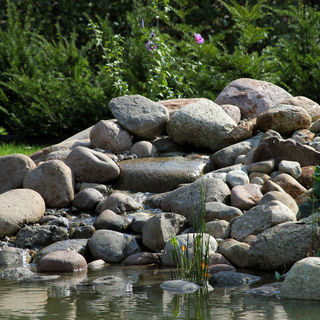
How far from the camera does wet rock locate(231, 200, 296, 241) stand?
20.1 feet

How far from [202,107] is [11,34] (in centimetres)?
582

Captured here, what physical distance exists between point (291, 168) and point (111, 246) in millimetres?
2430

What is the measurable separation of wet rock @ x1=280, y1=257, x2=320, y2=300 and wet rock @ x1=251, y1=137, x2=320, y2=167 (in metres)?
3.38

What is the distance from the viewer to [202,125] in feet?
29.0

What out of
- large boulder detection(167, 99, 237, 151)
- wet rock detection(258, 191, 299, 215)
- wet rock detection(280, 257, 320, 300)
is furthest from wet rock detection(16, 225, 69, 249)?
wet rock detection(280, 257, 320, 300)

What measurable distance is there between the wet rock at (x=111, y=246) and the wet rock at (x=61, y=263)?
39 cm

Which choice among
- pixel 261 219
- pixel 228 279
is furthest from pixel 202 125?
pixel 228 279

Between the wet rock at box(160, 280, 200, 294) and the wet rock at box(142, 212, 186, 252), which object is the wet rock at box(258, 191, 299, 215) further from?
the wet rock at box(160, 280, 200, 294)

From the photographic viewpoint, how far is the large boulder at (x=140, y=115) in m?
9.08

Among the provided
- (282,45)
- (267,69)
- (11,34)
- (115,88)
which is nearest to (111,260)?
(115,88)

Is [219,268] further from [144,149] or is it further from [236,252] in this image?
[144,149]

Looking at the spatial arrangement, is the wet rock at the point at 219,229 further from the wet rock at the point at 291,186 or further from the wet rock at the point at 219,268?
the wet rock at the point at 291,186

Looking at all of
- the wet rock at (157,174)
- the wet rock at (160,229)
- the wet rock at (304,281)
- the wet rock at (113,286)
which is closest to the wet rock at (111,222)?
the wet rock at (160,229)

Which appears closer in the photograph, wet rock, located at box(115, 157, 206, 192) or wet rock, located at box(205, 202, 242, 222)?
wet rock, located at box(205, 202, 242, 222)
